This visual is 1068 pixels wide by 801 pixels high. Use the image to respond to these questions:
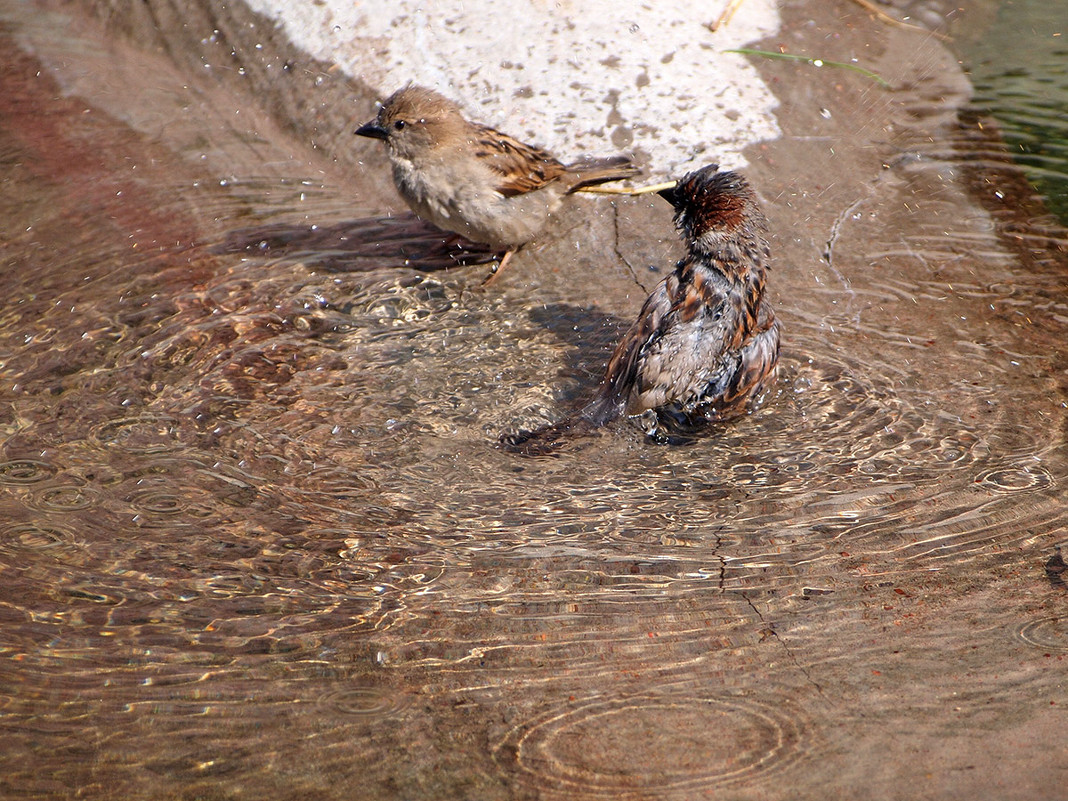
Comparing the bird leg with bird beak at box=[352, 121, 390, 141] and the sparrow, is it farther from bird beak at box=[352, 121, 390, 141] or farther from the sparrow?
bird beak at box=[352, 121, 390, 141]

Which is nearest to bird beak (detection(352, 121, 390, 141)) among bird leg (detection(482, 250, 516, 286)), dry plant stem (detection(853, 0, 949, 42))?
bird leg (detection(482, 250, 516, 286))

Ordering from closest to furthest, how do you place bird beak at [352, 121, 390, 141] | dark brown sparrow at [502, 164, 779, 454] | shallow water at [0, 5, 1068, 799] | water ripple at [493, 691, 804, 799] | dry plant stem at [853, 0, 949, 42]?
water ripple at [493, 691, 804, 799], shallow water at [0, 5, 1068, 799], dark brown sparrow at [502, 164, 779, 454], bird beak at [352, 121, 390, 141], dry plant stem at [853, 0, 949, 42]

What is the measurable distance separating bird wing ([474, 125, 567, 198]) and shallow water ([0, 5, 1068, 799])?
0.38 m

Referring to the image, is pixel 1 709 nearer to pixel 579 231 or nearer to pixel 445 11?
pixel 579 231

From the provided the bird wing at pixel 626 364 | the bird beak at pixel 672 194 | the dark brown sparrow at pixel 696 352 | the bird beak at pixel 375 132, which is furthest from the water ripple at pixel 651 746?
the bird beak at pixel 375 132

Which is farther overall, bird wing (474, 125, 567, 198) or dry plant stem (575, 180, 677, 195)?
dry plant stem (575, 180, 677, 195)

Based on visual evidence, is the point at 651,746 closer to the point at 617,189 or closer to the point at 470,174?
the point at 470,174

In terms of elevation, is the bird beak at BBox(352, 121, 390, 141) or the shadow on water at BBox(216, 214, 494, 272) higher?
the bird beak at BBox(352, 121, 390, 141)

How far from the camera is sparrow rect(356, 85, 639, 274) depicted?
17.8ft

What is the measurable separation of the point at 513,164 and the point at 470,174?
0.25 m

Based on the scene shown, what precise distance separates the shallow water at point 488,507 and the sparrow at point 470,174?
9.2 inches

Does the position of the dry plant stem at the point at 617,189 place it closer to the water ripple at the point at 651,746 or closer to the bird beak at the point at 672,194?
the bird beak at the point at 672,194

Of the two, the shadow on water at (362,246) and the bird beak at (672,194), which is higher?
the bird beak at (672,194)

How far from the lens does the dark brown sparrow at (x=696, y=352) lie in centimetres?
431
